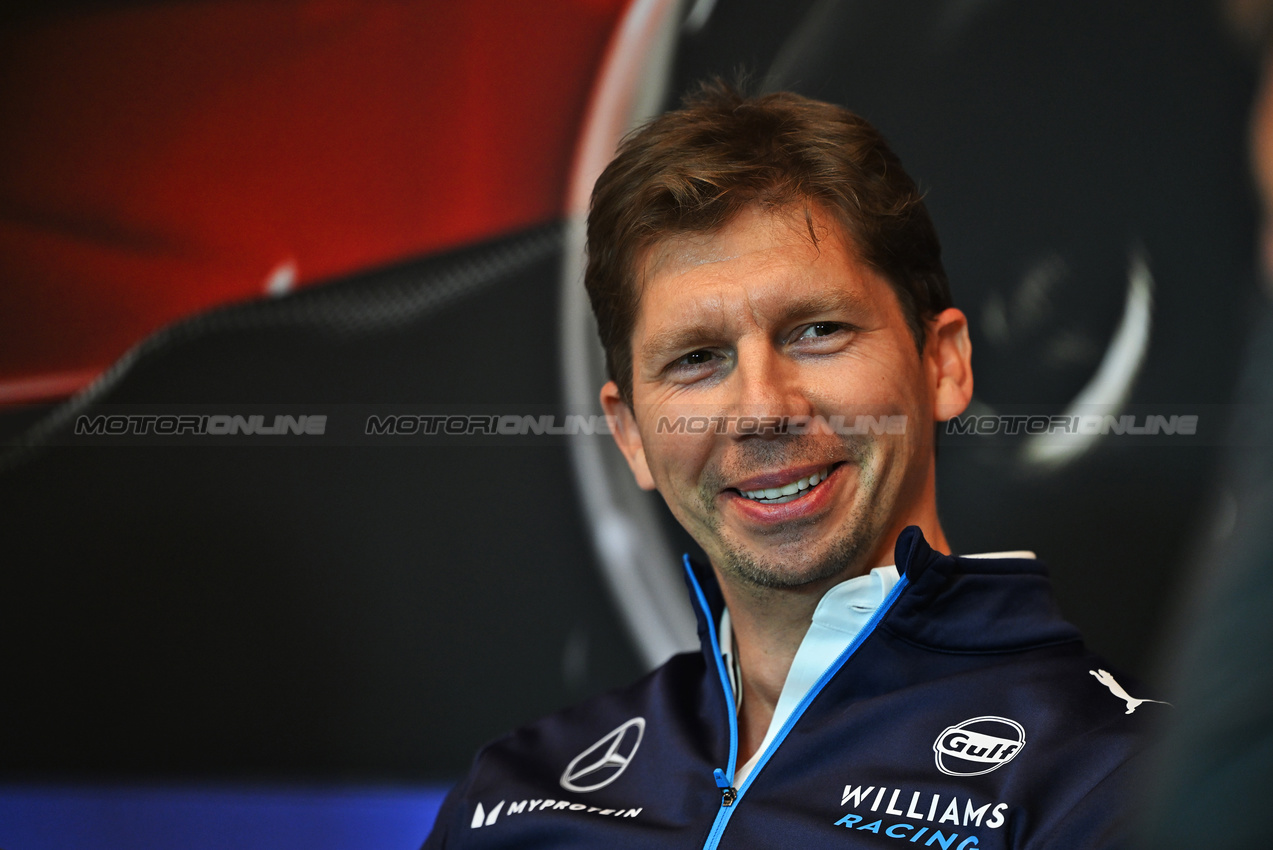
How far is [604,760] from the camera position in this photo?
115 cm

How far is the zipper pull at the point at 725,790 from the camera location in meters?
0.98

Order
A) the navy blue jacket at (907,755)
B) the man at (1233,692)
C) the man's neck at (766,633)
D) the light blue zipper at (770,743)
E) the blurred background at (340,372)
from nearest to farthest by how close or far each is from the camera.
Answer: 1. the man at (1233,692)
2. the navy blue jacket at (907,755)
3. the light blue zipper at (770,743)
4. the man's neck at (766,633)
5. the blurred background at (340,372)

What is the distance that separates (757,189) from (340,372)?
2.74 feet

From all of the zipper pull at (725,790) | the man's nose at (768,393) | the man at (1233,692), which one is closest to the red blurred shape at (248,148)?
the man's nose at (768,393)

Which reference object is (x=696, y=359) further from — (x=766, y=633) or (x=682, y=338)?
(x=766, y=633)

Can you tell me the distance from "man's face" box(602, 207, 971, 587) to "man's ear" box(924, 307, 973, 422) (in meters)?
0.05

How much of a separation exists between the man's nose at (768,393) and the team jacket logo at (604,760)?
14.6 inches

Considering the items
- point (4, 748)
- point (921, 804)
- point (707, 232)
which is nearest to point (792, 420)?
point (707, 232)

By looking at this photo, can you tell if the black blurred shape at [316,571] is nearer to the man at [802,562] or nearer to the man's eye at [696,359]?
the man at [802,562]

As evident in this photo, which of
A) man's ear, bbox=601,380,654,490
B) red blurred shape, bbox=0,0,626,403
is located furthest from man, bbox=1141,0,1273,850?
red blurred shape, bbox=0,0,626,403

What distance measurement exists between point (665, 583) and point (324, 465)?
1.83 feet

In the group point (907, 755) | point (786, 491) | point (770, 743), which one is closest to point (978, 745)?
point (907, 755)

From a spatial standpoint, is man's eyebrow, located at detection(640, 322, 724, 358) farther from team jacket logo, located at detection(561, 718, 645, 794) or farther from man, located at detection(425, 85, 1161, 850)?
team jacket logo, located at detection(561, 718, 645, 794)

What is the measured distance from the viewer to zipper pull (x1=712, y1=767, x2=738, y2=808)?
38.6 inches
